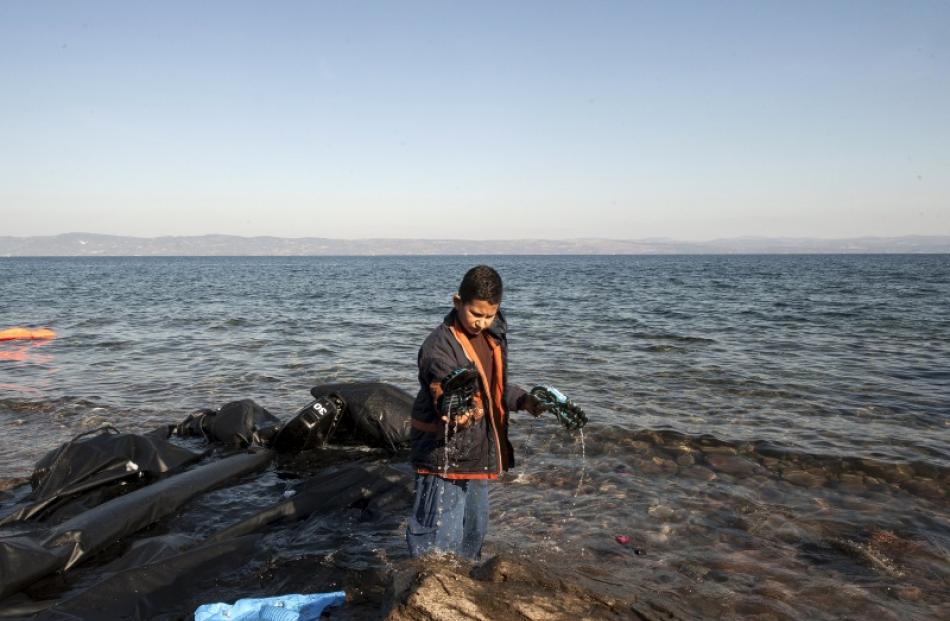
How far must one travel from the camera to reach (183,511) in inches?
218

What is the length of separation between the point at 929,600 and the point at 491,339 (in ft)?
11.9

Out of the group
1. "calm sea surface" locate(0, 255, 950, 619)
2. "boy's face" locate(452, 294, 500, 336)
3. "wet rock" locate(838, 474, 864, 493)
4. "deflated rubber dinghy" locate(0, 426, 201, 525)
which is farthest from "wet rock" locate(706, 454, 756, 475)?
"deflated rubber dinghy" locate(0, 426, 201, 525)

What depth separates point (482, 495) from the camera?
3967mm

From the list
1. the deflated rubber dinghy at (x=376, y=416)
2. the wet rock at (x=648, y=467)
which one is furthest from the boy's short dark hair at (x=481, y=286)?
the wet rock at (x=648, y=467)

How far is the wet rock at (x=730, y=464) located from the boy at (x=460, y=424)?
408 centimetres

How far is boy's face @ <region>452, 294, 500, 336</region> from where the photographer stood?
3.58m

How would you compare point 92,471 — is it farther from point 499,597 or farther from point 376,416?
point 499,597

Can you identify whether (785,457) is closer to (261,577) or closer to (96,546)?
(261,577)

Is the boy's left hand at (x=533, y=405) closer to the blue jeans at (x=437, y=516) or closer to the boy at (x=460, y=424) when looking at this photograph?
the boy at (x=460, y=424)

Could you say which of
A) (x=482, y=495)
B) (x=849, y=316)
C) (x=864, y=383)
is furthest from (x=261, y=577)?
(x=849, y=316)

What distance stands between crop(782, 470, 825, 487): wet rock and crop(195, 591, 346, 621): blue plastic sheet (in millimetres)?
5232

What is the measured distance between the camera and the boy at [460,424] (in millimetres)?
3574

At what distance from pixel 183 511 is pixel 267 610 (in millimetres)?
2487

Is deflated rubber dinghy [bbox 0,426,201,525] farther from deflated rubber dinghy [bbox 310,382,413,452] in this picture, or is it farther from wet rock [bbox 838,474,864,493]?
wet rock [bbox 838,474,864,493]
